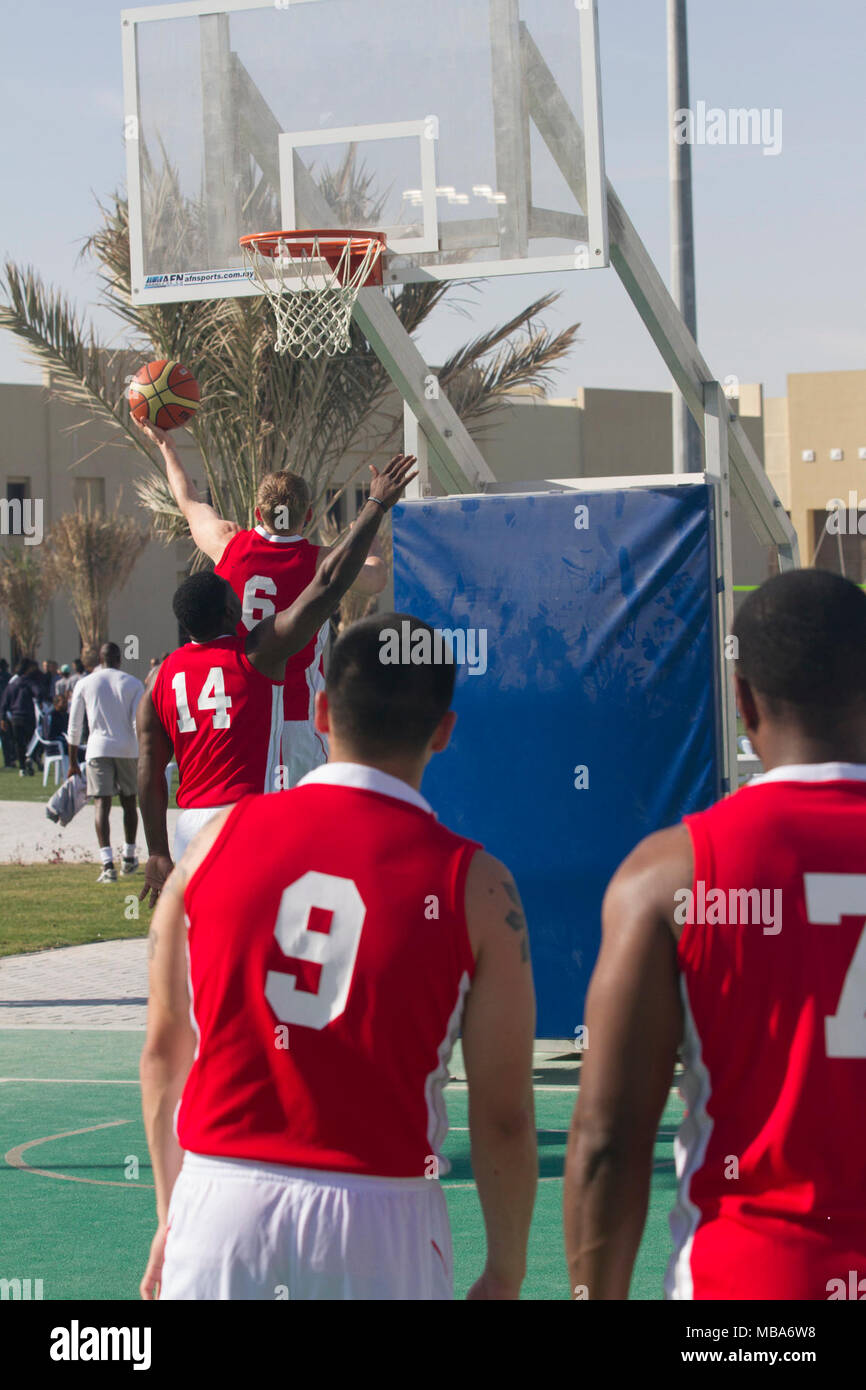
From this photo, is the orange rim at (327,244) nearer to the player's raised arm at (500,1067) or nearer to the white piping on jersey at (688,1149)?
the player's raised arm at (500,1067)

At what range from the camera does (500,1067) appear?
2895 mm

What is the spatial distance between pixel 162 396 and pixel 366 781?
21.2 ft

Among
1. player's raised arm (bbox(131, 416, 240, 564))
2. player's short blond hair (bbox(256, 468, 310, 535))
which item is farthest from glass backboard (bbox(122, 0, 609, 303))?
player's short blond hair (bbox(256, 468, 310, 535))

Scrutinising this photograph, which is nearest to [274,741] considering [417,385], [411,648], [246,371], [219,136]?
[417,385]

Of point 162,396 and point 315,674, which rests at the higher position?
point 162,396

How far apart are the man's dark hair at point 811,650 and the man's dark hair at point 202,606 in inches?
173

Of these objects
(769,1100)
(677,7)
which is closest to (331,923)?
(769,1100)

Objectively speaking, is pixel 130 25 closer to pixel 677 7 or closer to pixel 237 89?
pixel 237 89

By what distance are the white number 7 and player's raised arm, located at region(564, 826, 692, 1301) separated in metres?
0.19

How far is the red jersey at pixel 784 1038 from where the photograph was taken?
2469 mm

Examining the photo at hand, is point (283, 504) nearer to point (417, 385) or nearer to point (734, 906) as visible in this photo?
point (417, 385)

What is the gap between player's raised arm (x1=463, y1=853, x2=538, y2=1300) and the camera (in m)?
2.86

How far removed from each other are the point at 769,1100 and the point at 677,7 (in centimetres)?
1616

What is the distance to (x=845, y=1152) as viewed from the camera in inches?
Result: 97.3
